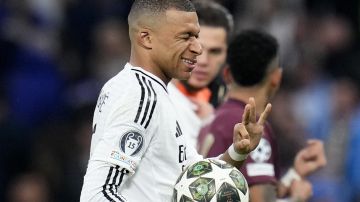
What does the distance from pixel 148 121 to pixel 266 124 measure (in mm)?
1787

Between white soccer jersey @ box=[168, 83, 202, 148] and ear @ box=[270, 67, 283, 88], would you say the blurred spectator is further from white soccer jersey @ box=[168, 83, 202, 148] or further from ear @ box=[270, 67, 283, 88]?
ear @ box=[270, 67, 283, 88]

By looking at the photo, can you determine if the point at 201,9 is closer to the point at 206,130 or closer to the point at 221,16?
the point at 221,16

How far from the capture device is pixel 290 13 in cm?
1448

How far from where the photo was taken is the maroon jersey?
6848mm

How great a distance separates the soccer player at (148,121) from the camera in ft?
17.6

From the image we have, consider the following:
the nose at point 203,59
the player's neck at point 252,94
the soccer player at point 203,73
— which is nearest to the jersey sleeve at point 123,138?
the player's neck at point 252,94

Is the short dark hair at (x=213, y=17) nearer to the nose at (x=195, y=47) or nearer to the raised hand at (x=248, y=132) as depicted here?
the nose at (x=195, y=47)

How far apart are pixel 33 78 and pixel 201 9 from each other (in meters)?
4.84

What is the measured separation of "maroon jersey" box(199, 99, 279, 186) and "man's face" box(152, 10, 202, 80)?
3.65 ft

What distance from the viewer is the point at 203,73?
8.20 m

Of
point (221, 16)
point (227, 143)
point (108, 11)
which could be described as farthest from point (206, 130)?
point (108, 11)

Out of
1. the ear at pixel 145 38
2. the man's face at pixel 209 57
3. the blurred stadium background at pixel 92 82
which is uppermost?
the ear at pixel 145 38

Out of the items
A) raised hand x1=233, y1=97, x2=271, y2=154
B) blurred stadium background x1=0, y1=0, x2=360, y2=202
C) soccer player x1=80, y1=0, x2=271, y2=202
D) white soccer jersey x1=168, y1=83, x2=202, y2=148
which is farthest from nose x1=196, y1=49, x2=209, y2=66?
blurred stadium background x1=0, y1=0, x2=360, y2=202

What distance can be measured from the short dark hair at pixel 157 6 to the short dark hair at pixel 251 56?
1.31 metres
